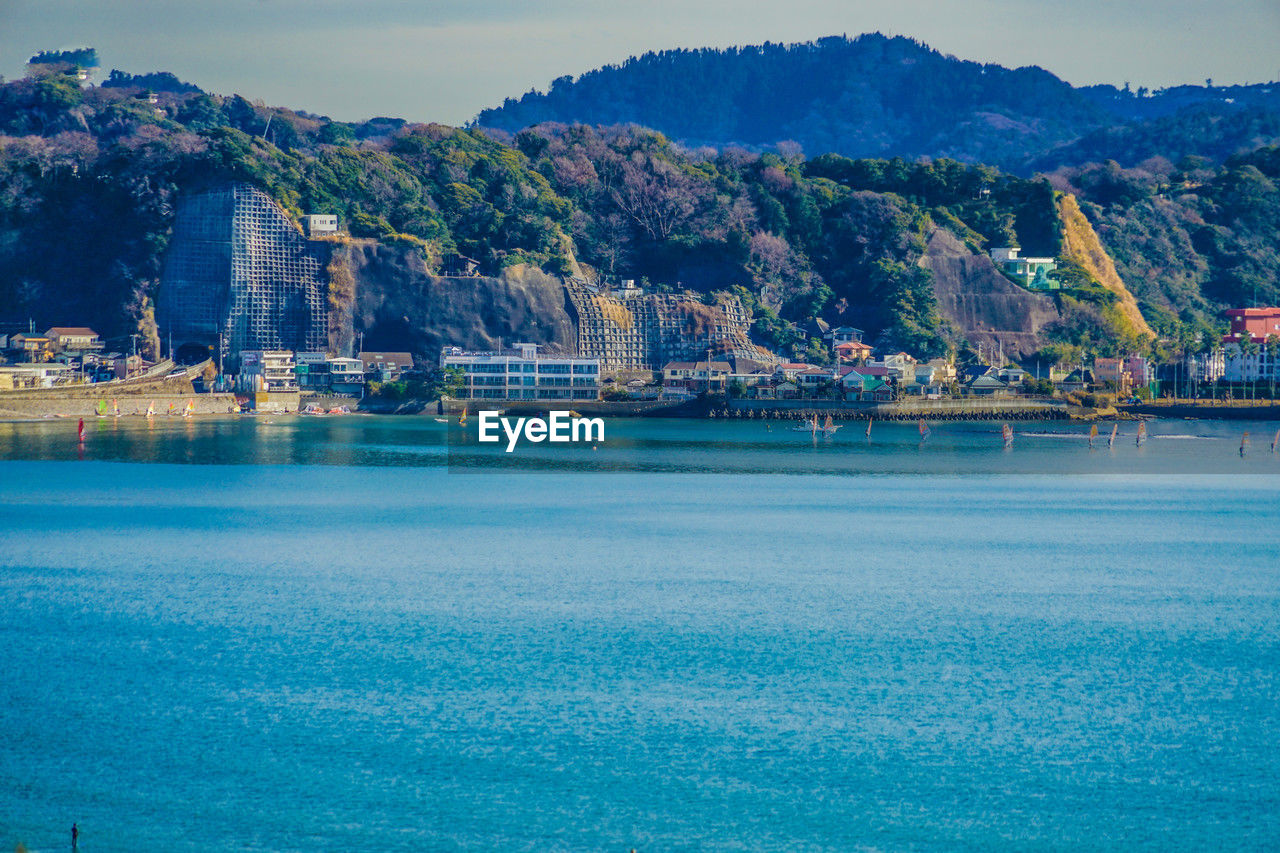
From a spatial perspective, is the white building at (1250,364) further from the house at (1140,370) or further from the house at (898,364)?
the house at (898,364)

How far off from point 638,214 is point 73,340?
3641 centimetres

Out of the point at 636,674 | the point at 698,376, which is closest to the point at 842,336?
the point at 698,376

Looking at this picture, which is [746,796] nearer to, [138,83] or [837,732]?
[837,732]

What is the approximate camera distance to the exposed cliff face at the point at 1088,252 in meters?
93.8

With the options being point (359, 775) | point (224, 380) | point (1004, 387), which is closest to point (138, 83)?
point (224, 380)

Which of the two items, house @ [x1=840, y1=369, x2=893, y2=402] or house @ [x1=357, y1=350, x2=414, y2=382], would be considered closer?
house @ [x1=840, y1=369, x2=893, y2=402]

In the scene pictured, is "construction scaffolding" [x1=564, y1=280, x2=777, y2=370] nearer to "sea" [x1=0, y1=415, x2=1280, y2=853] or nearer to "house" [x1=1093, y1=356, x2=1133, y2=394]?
"house" [x1=1093, y1=356, x2=1133, y2=394]

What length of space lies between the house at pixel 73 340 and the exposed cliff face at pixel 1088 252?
6298 centimetres

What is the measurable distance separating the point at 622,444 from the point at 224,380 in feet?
96.9

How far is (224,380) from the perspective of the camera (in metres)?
75.1

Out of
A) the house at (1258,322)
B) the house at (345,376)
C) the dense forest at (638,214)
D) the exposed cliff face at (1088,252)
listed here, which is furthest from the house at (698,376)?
the house at (1258,322)

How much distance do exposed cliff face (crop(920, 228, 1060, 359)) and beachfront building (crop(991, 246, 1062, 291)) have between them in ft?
6.79

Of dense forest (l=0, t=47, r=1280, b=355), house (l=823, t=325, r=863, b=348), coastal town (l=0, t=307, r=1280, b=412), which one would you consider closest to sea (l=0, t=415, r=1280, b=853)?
coastal town (l=0, t=307, r=1280, b=412)

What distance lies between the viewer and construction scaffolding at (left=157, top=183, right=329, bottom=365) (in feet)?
256
